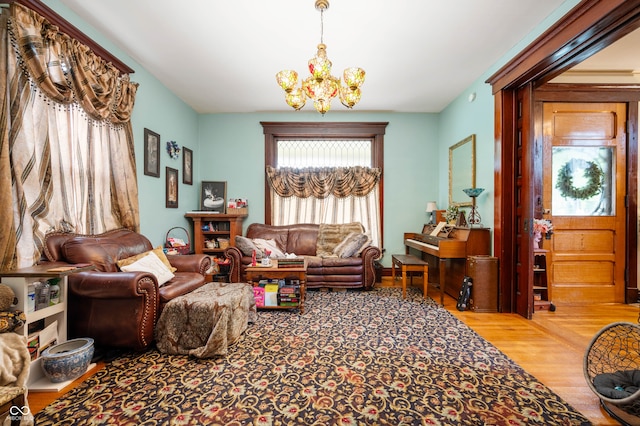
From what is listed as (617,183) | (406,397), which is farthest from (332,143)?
(406,397)

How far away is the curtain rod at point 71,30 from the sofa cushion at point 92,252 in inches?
71.3

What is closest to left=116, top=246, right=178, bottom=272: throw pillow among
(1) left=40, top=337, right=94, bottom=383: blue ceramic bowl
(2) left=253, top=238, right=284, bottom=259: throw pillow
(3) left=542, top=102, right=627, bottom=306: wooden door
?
(1) left=40, top=337, right=94, bottom=383: blue ceramic bowl

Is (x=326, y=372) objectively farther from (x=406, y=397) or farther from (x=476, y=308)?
(x=476, y=308)

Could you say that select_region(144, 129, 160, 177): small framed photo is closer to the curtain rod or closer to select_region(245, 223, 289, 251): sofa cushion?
the curtain rod

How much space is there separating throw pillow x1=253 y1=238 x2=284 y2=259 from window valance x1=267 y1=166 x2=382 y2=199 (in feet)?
3.33

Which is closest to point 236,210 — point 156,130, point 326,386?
point 156,130

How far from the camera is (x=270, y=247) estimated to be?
14.8ft

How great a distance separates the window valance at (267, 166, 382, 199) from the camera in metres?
5.13

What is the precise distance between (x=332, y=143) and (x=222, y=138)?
203cm

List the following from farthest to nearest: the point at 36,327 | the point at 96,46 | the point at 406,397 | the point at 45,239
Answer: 1. the point at 96,46
2. the point at 45,239
3. the point at 36,327
4. the point at 406,397

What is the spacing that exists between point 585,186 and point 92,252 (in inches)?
214

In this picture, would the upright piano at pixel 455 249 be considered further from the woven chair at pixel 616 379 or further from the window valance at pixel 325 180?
the woven chair at pixel 616 379

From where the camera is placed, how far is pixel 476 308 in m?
3.32

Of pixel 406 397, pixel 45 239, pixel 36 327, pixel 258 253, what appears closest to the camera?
pixel 406 397
